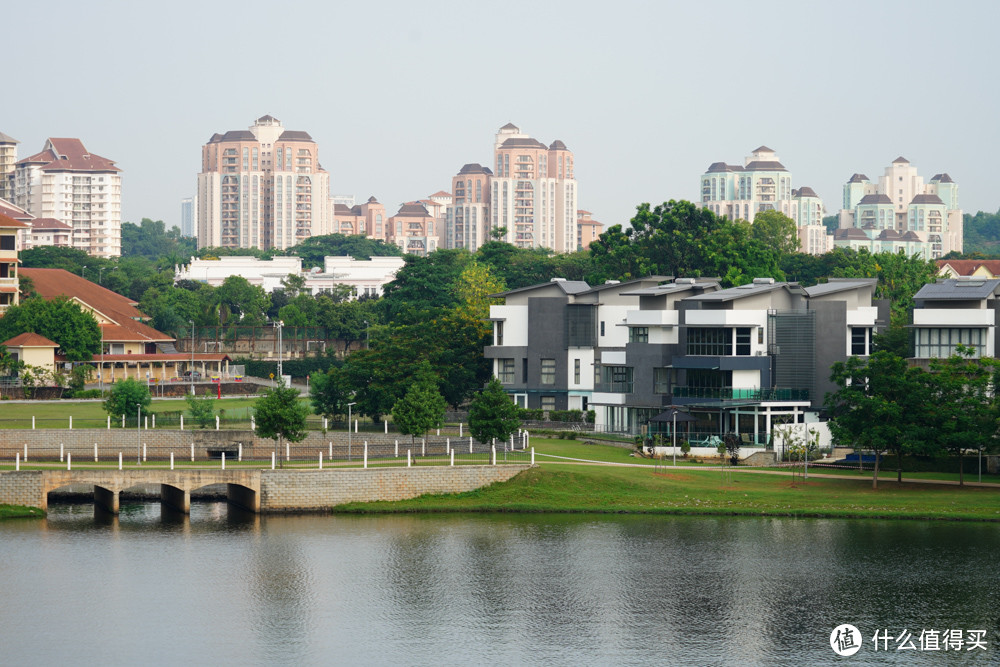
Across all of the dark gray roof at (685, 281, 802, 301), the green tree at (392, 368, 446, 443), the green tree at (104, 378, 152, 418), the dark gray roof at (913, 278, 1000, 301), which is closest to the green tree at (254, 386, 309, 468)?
the green tree at (392, 368, 446, 443)

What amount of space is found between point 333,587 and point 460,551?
20.6ft

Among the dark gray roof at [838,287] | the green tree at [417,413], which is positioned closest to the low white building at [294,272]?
the dark gray roof at [838,287]

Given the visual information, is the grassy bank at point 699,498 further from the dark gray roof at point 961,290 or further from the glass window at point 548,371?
the glass window at point 548,371

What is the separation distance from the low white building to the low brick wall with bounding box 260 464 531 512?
118m

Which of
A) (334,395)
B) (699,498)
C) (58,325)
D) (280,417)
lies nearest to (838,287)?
(699,498)

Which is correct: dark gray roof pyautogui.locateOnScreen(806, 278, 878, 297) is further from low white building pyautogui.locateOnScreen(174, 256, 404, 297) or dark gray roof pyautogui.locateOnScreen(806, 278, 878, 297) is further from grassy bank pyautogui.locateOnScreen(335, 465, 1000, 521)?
low white building pyautogui.locateOnScreen(174, 256, 404, 297)

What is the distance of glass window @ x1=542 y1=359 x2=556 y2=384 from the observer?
83.5m

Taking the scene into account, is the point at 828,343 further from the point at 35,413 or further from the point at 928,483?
the point at 35,413

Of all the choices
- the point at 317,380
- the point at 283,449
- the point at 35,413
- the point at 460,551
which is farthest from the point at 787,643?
the point at 35,413

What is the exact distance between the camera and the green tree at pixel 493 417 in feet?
200

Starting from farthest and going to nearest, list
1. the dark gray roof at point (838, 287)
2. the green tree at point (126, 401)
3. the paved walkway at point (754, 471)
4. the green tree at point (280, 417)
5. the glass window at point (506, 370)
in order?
the glass window at point (506, 370)
the dark gray roof at point (838, 287)
the green tree at point (126, 401)
the paved walkway at point (754, 471)
the green tree at point (280, 417)

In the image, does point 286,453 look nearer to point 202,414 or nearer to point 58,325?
point 202,414

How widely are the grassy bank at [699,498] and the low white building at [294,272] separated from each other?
118772 millimetres

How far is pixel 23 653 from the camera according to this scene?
36781mm
